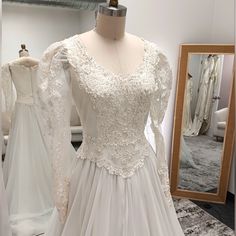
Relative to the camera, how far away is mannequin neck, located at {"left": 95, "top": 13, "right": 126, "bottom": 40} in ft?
3.13

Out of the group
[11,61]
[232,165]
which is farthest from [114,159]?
[232,165]

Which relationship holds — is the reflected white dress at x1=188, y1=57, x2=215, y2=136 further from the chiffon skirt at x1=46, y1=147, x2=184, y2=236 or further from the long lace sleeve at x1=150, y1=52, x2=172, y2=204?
the chiffon skirt at x1=46, y1=147, x2=184, y2=236

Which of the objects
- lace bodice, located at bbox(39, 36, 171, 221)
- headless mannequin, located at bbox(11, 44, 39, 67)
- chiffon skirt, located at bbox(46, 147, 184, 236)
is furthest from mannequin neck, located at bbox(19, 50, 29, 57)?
chiffon skirt, located at bbox(46, 147, 184, 236)

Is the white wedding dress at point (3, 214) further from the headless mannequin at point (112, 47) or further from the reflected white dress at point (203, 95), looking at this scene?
the reflected white dress at point (203, 95)

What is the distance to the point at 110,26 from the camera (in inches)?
38.1

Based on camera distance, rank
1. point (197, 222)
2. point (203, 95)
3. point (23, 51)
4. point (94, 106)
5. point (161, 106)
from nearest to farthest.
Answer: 1. point (94, 106)
2. point (161, 106)
3. point (23, 51)
4. point (197, 222)
5. point (203, 95)

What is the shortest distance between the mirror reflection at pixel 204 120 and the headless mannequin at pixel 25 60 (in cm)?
122

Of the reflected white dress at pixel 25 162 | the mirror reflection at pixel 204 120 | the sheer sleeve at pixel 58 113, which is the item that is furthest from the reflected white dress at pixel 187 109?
the sheer sleeve at pixel 58 113

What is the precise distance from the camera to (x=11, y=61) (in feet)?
4.80

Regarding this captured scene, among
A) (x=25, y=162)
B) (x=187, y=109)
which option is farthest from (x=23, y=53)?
(x=187, y=109)

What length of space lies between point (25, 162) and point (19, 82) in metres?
0.49

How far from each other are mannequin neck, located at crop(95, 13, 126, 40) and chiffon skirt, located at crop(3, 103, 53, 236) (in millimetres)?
771

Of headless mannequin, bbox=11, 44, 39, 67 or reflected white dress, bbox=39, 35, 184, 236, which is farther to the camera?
headless mannequin, bbox=11, 44, 39, 67

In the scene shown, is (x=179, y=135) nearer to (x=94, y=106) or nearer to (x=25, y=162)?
(x=25, y=162)
